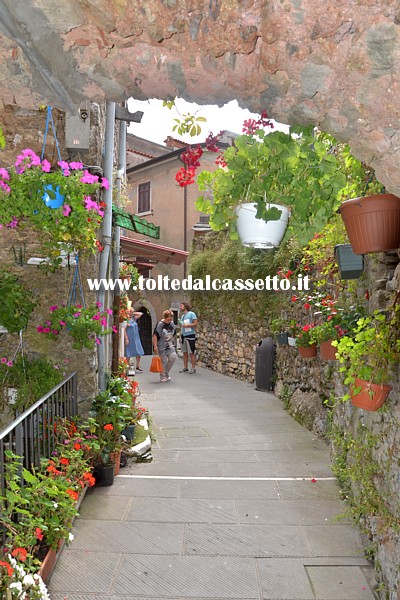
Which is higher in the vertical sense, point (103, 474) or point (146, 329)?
point (146, 329)

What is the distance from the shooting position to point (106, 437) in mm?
4637

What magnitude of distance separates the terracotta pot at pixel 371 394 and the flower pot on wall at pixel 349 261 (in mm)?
1124

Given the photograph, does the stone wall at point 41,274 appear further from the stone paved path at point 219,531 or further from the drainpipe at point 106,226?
the stone paved path at point 219,531

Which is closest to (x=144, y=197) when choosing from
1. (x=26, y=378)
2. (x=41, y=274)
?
(x=41, y=274)

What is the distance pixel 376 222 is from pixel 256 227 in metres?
0.78

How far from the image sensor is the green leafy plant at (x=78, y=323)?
177 inches

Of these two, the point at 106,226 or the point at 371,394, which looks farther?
the point at 106,226

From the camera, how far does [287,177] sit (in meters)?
2.03

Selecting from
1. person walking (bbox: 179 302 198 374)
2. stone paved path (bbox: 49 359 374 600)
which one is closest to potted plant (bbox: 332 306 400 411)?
stone paved path (bbox: 49 359 374 600)

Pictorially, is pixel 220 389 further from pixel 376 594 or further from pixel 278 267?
pixel 376 594

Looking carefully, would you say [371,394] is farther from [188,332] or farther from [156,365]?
[188,332]

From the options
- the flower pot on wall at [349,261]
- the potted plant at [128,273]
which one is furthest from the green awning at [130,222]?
the flower pot on wall at [349,261]

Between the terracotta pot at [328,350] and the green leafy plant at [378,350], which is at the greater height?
the green leafy plant at [378,350]

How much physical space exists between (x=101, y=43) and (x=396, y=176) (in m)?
0.97
